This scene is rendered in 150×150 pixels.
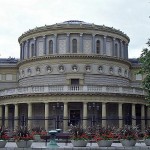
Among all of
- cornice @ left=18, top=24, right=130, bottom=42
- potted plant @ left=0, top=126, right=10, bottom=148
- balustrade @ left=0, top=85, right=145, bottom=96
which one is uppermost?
cornice @ left=18, top=24, right=130, bottom=42

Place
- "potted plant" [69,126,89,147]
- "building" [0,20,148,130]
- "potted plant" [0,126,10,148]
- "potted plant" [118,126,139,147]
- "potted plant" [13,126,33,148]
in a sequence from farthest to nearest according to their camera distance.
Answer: "building" [0,20,148,130] → "potted plant" [118,126,139,147] → "potted plant" [69,126,89,147] → "potted plant" [0,126,10,148] → "potted plant" [13,126,33,148]

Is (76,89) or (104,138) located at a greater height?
(76,89)

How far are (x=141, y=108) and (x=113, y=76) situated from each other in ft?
27.9

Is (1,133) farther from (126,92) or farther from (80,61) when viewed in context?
(80,61)

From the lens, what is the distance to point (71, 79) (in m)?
61.9

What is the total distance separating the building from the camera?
53.4 meters

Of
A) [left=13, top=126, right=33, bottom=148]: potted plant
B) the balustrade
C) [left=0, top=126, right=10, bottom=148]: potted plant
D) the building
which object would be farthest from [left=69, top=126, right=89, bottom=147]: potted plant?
the balustrade

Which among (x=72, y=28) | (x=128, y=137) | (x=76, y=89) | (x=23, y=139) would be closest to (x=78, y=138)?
(x=128, y=137)

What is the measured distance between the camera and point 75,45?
210 ft

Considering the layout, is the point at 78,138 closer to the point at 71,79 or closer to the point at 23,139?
the point at 23,139

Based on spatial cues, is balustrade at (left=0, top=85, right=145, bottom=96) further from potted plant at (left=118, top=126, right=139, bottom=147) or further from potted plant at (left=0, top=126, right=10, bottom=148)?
potted plant at (left=118, top=126, right=139, bottom=147)

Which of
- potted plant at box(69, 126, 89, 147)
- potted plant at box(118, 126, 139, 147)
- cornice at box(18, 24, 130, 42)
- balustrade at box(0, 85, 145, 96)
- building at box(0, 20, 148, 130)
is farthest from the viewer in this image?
cornice at box(18, 24, 130, 42)

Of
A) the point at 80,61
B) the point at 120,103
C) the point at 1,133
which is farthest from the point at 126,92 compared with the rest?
the point at 1,133

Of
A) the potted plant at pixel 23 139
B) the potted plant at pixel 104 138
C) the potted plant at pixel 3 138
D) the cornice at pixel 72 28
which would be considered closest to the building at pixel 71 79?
the cornice at pixel 72 28
